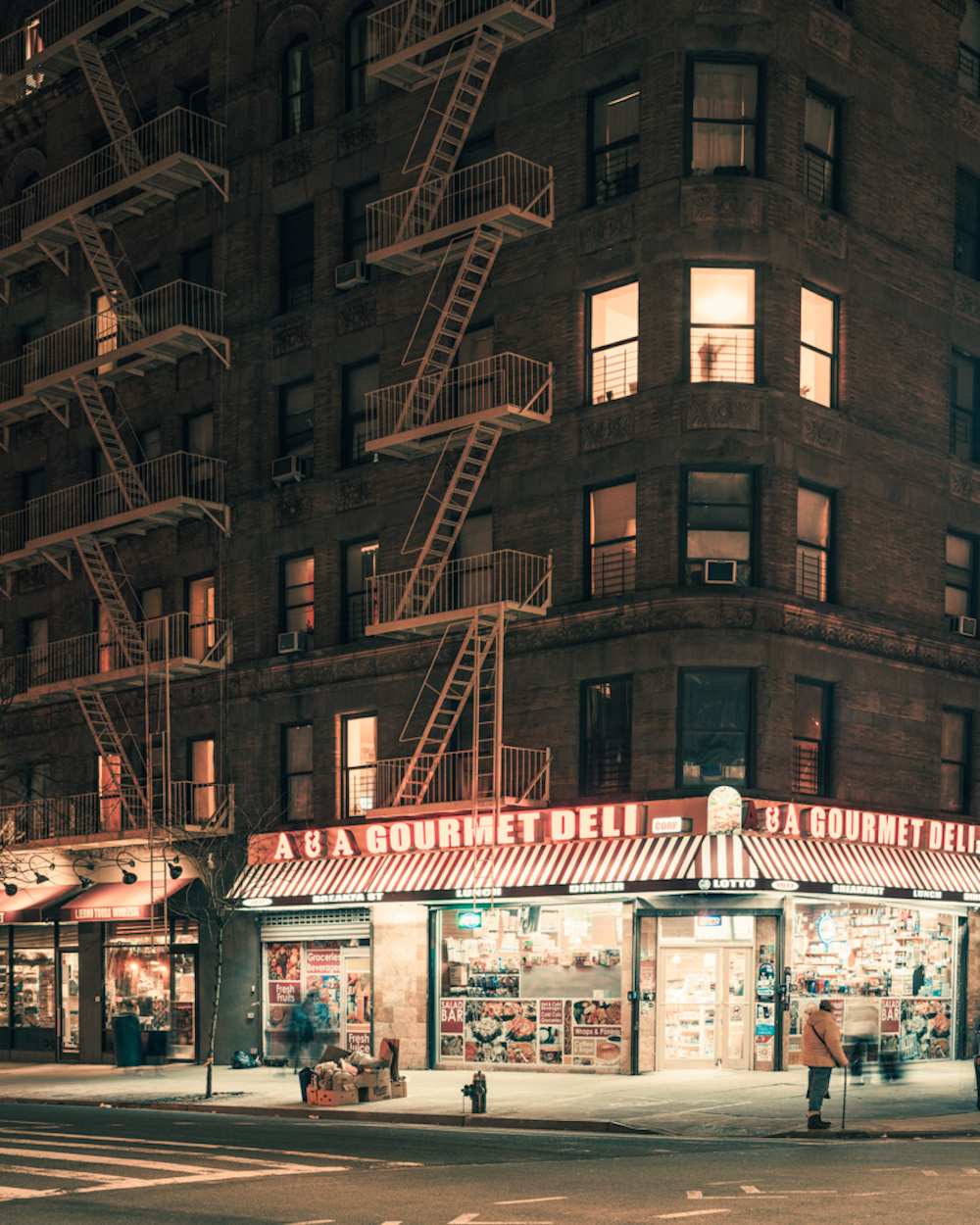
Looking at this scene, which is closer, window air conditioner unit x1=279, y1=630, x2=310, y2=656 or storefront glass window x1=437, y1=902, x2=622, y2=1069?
storefront glass window x1=437, y1=902, x2=622, y2=1069

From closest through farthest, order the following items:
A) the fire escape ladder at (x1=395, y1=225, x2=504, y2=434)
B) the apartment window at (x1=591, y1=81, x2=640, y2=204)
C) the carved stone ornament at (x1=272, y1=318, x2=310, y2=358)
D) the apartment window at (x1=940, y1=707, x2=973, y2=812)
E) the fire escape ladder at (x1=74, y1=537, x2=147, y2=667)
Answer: the apartment window at (x1=591, y1=81, x2=640, y2=204), the fire escape ladder at (x1=395, y1=225, x2=504, y2=434), the apartment window at (x1=940, y1=707, x2=973, y2=812), the carved stone ornament at (x1=272, y1=318, x2=310, y2=358), the fire escape ladder at (x1=74, y1=537, x2=147, y2=667)

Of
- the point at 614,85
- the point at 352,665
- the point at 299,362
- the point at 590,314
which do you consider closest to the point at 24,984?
the point at 352,665

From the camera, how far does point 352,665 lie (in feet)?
105

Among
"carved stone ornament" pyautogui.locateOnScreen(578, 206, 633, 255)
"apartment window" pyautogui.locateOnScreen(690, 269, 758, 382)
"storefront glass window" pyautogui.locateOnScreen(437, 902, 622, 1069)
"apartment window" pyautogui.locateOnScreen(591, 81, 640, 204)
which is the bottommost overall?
"storefront glass window" pyautogui.locateOnScreen(437, 902, 622, 1069)

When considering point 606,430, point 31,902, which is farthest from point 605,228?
point 31,902

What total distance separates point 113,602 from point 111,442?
3.88 metres

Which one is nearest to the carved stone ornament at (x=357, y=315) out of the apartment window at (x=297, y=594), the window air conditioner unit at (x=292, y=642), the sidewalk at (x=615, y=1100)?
the apartment window at (x=297, y=594)

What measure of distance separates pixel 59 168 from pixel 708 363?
20.1 meters

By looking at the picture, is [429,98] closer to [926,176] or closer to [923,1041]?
[926,176]

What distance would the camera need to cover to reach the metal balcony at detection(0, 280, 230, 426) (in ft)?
115

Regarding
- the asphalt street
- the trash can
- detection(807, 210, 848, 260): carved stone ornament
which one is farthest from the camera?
the trash can

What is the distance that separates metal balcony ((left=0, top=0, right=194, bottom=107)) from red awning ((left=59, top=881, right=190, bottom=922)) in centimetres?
1865

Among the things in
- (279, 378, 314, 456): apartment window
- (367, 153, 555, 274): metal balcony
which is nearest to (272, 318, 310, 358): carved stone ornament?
(279, 378, 314, 456): apartment window

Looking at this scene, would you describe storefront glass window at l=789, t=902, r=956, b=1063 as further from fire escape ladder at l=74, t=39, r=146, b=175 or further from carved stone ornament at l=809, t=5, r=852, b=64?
fire escape ladder at l=74, t=39, r=146, b=175
